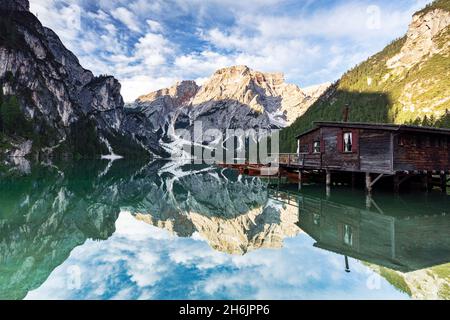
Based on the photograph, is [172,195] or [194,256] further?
[172,195]

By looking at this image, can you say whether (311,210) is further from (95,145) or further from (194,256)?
(95,145)

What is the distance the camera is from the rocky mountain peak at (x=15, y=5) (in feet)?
575

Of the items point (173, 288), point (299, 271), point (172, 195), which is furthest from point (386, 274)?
point (172, 195)

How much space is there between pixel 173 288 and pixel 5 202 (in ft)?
69.5

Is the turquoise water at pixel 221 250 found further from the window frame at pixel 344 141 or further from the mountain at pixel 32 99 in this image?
the mountain at pixel 32 99

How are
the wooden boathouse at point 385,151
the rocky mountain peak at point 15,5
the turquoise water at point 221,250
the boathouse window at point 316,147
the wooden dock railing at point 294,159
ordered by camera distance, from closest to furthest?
the turquoise water at point 221,250 → the wooden boathouse at point 385,151 → the boathouse window at point 316,147 → the wooden dock railing at point 294,159 → the rocky mountain peak at point 15,5

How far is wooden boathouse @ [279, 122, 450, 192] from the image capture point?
27000 millimetres

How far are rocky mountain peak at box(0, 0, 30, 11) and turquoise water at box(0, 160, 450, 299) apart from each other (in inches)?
8025

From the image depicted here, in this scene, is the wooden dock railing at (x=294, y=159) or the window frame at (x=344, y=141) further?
the wooden dock railing at (x=294, y=159)

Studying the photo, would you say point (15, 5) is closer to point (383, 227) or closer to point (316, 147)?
point (316, 147)

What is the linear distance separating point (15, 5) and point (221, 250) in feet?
742

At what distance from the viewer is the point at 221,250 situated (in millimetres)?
13141

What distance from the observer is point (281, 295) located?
8.66 metres

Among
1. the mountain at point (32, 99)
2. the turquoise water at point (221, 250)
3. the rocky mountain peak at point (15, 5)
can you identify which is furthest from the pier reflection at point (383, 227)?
the rocky mountain peak at point (15, 5)
